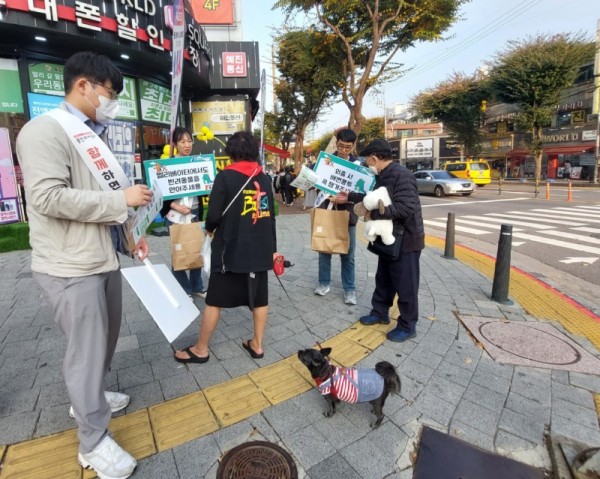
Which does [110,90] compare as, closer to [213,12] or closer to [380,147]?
[380,147]

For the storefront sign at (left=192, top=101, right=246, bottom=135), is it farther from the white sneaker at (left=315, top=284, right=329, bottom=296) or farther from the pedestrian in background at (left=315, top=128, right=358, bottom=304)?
the white sneaker at (left=315, top=284, right=329, bottom=296)

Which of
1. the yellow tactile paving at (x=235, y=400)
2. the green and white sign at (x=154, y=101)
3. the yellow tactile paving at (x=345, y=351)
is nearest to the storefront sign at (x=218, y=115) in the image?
the green and white sign at (x=154, y=101)

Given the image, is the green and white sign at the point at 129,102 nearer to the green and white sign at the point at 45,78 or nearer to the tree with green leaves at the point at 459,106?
the green and white sign at the point at 45,78

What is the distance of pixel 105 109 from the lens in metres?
1.88

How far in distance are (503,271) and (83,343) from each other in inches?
171

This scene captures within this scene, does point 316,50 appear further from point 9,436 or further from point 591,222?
point 9,436

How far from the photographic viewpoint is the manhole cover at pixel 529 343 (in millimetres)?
3064

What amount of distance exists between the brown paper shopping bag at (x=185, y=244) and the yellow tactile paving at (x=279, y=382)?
135 cm

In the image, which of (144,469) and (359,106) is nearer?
(144,469)

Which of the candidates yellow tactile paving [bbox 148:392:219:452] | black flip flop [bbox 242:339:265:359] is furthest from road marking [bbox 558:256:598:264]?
yellow tactile paving [bbox 148:392:219:452]

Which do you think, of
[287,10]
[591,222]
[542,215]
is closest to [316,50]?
[287,10]

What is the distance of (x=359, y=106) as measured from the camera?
12.4 m

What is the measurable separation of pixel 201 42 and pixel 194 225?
23.0 ft

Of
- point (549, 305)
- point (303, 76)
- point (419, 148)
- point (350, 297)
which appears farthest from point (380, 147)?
point (419, 148)
